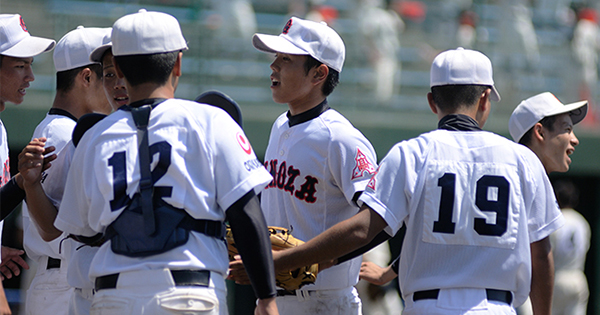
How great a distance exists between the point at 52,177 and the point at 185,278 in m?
0.97

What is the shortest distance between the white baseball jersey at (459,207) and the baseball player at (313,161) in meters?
0.50

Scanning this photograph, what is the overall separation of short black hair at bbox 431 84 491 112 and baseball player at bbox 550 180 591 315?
5722 mm

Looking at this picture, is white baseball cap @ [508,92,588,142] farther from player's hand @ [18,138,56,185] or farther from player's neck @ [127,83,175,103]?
player's hand @ [18,138,56,185]

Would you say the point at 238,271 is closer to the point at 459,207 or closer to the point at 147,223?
the point at 147,223

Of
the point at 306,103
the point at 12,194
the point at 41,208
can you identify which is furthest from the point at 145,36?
the point at 306,103

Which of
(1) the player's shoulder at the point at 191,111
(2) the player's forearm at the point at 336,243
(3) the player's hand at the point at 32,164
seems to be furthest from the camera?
(2) the player's forearm at the point at 336,243

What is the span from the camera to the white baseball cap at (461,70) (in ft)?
→ 10.6

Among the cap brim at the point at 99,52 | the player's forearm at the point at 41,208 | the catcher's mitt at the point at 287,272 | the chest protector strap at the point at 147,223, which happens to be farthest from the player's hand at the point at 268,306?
the cap brim at the point at 99,52

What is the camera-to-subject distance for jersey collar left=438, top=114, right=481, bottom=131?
10.3 ft

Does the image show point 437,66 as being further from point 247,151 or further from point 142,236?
point 142,236

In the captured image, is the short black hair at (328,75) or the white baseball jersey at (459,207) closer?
the white baseball jersey at (459,207)

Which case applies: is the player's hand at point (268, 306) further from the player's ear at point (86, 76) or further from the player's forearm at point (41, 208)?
the player's ear at point (86, 76)

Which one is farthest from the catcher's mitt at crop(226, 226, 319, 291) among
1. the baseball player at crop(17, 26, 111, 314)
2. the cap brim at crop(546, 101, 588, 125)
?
the cap brim at crop(546, 101, 588, 125)

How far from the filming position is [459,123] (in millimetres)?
3133
